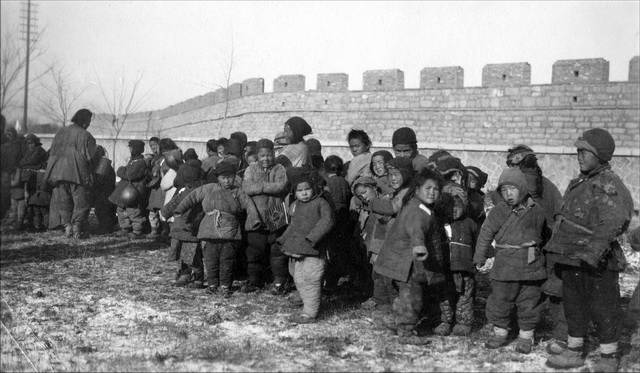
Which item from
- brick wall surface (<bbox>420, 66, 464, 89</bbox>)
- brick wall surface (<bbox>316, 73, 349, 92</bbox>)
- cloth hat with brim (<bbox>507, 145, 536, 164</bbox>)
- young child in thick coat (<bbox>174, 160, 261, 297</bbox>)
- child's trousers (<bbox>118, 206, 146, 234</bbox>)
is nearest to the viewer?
cloth hat with brim (<bbox>507, 145, 536, 164</bbox>)

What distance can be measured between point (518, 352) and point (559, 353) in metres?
0.30

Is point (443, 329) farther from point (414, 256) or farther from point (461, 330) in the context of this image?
point (414, 256)

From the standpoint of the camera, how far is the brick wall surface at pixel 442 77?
68.4 ft

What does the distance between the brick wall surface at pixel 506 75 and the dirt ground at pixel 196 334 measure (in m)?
13.9

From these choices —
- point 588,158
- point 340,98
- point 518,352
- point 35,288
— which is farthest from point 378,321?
point 340,98

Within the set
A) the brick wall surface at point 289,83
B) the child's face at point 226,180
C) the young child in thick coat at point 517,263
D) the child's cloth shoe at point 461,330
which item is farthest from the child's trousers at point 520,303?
the brick wall surface at point 289,83

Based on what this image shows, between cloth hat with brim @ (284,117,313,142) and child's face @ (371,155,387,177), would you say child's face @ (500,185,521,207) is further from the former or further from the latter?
cloth hat with brim @ (284,117,313,142)

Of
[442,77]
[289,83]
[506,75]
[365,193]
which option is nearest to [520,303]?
[365,193]

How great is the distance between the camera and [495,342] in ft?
15.3

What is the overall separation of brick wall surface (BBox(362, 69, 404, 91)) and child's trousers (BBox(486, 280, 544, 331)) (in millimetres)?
17785

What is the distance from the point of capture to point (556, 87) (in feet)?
63.6

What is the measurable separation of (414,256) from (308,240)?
3.54ft

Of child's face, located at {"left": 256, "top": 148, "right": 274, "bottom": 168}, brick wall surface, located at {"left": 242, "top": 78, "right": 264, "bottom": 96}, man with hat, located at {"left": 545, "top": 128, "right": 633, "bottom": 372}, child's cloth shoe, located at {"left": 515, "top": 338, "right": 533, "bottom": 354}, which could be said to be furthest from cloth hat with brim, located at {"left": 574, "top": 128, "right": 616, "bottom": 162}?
brick wall surface, located at {"left": 242, "top": 78, "right": 264, "bottom": 96}

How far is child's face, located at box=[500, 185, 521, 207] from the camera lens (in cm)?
463
